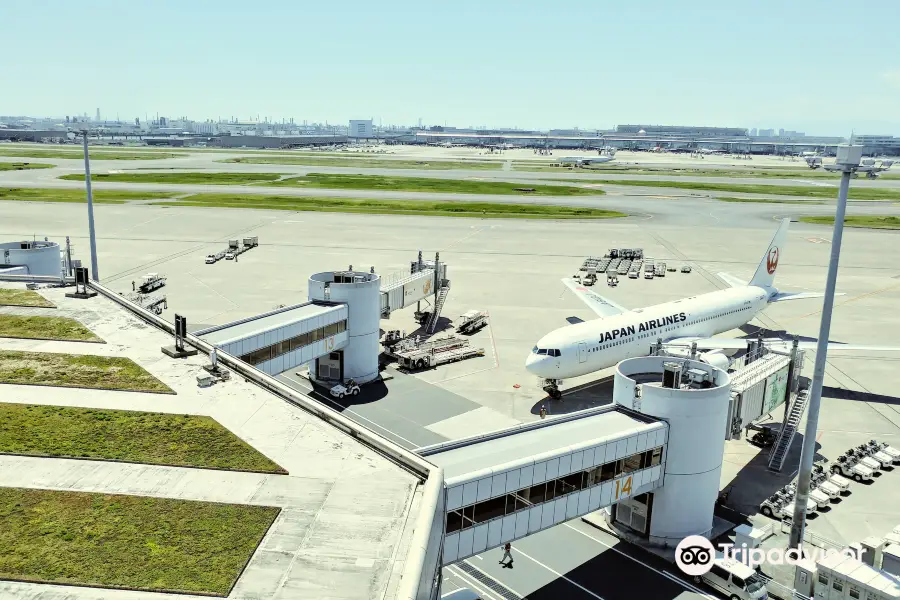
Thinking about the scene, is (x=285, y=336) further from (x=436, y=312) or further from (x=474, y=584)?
(x=436, y=312)

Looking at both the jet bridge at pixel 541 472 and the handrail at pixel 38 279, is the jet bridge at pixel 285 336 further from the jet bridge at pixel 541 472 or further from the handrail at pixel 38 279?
the handrail at pixel 38 279

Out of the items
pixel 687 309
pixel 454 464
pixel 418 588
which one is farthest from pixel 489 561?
pixel 687 309

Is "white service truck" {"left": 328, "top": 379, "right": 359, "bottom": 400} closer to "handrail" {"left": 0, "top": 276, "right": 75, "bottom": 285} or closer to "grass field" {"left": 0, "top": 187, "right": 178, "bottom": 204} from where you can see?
"handrail" {"left": 0, "top": 276, "right": 75, "bottom": 285}

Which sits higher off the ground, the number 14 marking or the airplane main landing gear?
the number 14 marking

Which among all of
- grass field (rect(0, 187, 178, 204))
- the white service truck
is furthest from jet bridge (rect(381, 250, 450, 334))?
grass field (rect(0, 187, 178, 204))

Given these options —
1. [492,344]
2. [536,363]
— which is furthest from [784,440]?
[492,344]

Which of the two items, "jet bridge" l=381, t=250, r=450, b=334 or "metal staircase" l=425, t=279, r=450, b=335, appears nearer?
"jet bridge" l=381, t=250, r=450, b=334
